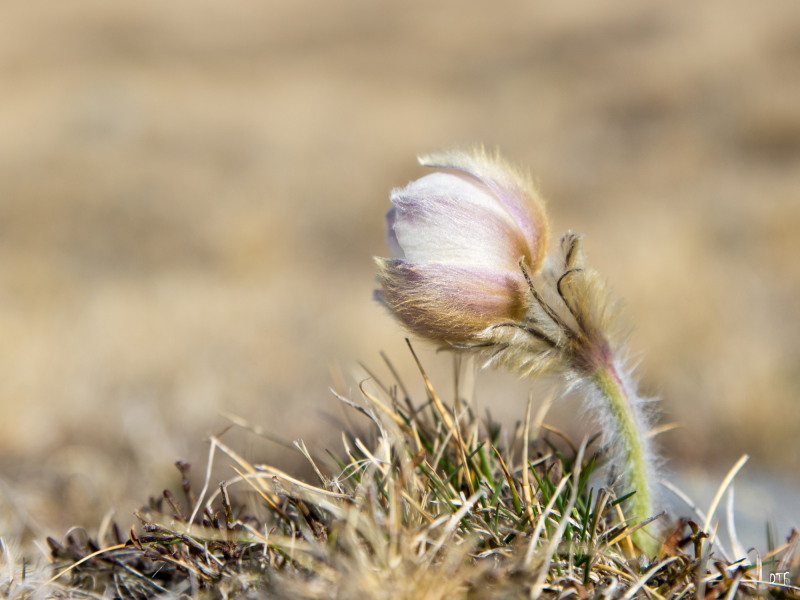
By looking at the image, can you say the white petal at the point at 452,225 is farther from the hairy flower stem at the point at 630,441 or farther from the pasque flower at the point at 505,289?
the hairy flower stem at the point at 630,441

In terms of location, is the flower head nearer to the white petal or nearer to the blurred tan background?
the white petal

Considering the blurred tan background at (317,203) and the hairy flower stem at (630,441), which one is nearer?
the hairy flower stem at (630,441)

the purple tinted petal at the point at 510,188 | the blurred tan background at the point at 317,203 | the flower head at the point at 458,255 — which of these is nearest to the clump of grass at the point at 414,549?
the flower head at the point at 458,255

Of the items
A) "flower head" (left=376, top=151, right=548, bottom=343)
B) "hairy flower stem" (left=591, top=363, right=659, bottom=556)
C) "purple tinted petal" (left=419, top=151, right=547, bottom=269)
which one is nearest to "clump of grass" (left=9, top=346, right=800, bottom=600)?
"hairy flower stem" (left=591, top=363, right=659, bottom=556)

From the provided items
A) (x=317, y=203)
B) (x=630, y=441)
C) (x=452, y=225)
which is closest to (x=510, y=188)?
(x=452, y=225)

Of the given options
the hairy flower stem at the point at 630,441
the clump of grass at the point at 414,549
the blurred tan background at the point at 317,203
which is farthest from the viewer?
the blurred tan background at the point at 317,203
